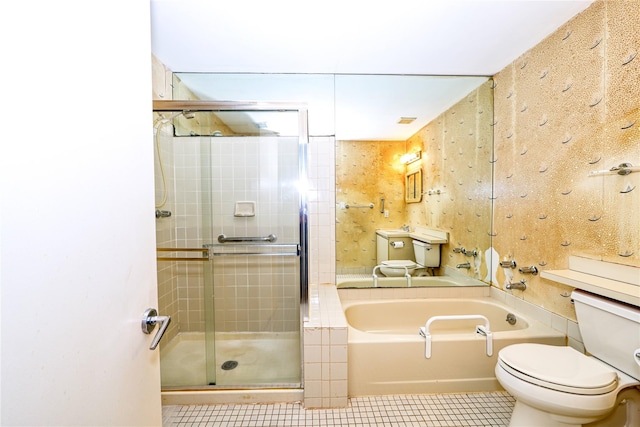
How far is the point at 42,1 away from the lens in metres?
0.44

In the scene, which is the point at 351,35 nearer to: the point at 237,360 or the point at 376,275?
the point at 376,275

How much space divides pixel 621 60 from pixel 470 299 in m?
1.78

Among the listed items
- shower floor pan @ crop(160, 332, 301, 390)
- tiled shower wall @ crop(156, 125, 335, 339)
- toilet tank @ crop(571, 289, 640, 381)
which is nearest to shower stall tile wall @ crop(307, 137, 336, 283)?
tiled shower wall @ crop(156, 125, 335, 339)

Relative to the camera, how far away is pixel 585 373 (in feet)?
3.92

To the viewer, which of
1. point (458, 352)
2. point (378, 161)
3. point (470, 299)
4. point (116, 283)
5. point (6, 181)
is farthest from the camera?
point (378, 161)

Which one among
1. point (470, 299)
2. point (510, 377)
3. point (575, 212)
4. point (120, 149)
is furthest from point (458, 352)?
point (120, 149)

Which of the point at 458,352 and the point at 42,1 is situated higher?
the point at 42,1

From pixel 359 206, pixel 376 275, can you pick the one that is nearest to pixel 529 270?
pixel 376 275

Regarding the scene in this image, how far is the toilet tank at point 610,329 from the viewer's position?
1151 mm

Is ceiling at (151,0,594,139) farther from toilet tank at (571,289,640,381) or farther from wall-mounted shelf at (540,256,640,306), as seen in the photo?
toilet tank at (571,289,640,381)

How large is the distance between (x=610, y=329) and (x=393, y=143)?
208 cm

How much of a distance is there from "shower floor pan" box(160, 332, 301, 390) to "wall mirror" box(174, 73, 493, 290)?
853 millimetres

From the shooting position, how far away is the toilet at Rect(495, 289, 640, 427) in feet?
3.62

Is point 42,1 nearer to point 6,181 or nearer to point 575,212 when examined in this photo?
point 6,181
